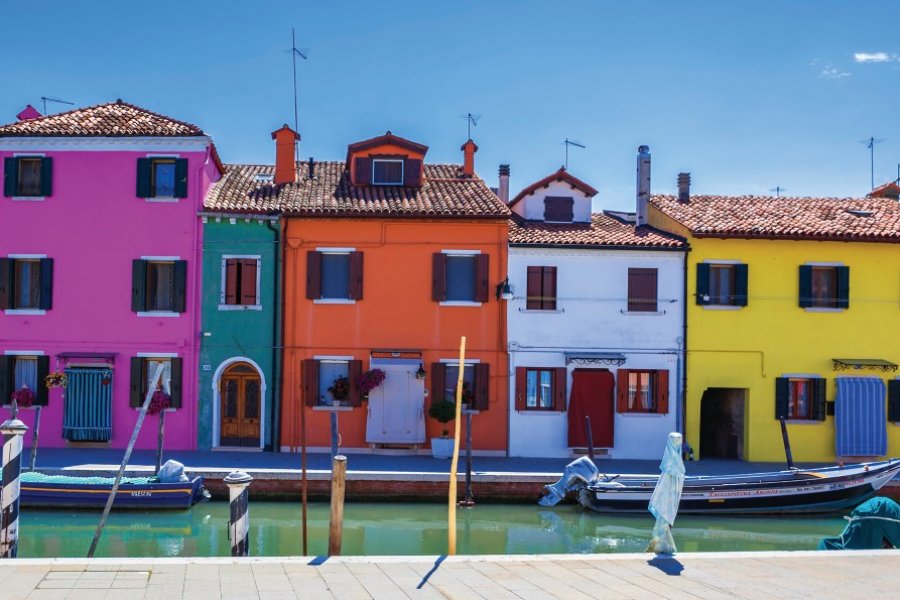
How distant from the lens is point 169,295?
2256cm

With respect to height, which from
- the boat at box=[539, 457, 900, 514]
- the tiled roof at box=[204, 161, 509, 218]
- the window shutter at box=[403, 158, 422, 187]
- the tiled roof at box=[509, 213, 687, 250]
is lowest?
the boat at box=[539, 457, 900, 514]

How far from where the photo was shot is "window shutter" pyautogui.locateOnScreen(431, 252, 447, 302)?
2234cm

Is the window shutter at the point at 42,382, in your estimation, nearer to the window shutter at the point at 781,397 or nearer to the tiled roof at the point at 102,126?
the tiled roof at the point at 102,126

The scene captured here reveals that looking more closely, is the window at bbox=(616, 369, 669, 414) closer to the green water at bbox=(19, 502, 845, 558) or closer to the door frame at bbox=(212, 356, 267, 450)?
the green water at bbox=(19, 502, 845, 558)

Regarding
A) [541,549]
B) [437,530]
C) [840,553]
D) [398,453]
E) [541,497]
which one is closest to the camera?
[840,553]

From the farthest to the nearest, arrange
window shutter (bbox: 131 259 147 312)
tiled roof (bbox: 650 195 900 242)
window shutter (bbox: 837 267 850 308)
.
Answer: window shutter (bbox: 837 267 850 308)
tiled roof (bbox: 650 195 900 242)
window shutter (bbox: 131 259 147 312)

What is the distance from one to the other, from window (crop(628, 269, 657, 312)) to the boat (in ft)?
16.3

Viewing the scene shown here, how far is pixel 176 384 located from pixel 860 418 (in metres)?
16.7

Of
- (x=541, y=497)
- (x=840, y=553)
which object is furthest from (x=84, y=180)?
(x=840, y=553)

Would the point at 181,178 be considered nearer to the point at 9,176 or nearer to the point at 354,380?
the point at 9,176

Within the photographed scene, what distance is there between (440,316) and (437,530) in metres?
6.67

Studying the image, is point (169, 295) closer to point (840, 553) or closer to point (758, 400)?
point (758, 400)

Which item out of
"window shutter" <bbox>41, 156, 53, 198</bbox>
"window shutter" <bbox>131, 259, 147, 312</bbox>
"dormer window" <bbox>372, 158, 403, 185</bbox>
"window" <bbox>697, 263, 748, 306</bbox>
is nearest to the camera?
"window shutter" <bbox>131, 259, 147, 312</bbox>

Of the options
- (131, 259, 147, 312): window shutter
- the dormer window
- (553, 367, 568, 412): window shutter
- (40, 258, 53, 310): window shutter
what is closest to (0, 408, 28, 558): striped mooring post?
(131, 259, 147, 312): window shutter
